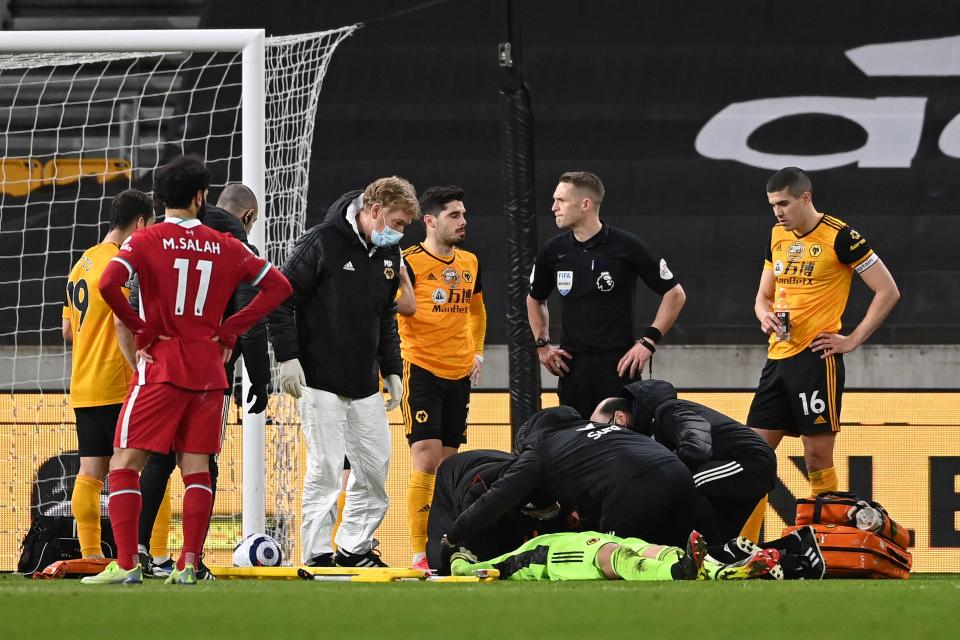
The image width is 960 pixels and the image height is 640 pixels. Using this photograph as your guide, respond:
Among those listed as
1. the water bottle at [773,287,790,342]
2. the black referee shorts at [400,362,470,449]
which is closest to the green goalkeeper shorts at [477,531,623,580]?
the black referee shorts at [400,362,470,449]

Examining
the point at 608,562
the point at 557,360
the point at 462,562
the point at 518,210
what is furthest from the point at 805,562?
the point at 518,210

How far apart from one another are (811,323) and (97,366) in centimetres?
321

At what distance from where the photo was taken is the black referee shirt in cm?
627

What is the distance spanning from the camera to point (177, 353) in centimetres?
435

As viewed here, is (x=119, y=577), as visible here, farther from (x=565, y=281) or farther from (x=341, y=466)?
(x=565, y=281)

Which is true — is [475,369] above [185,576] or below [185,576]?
above

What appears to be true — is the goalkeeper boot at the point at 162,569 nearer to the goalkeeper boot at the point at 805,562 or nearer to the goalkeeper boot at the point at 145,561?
the goalkeeper boot at the point at 145,561

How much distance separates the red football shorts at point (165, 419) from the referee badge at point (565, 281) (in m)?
2.31

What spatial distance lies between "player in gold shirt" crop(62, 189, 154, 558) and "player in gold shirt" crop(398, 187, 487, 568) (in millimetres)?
1441

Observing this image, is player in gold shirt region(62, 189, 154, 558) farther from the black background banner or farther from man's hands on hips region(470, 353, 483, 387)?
the black background banner

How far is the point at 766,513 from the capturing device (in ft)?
23.2

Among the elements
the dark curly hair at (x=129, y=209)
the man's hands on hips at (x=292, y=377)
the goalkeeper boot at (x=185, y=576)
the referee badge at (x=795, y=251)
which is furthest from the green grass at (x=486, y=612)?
the referee badge at (x=795, y=251)

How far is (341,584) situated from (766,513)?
3.15 m

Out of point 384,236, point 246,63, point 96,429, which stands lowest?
point 96,429
